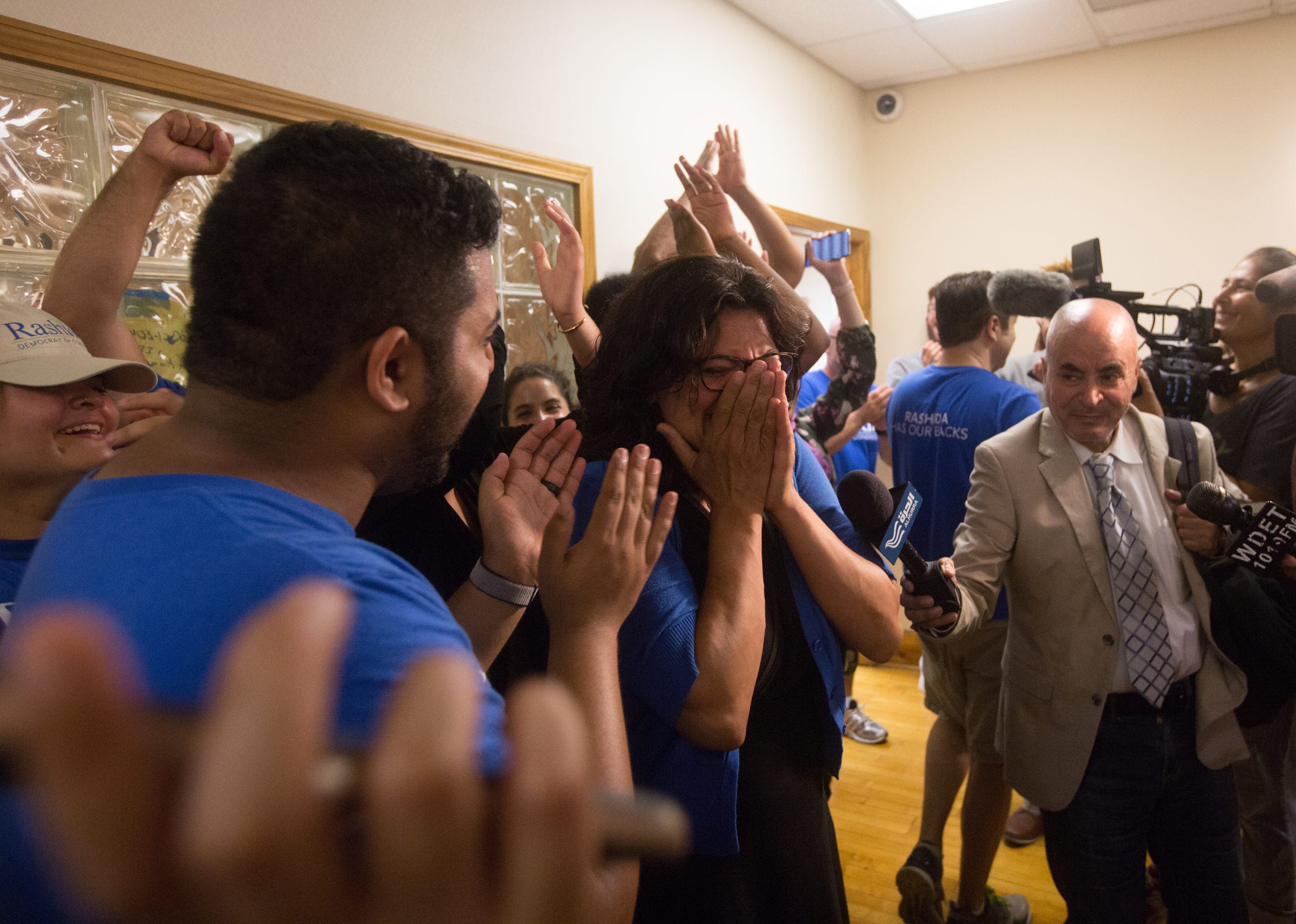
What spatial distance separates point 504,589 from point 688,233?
1.18 metres

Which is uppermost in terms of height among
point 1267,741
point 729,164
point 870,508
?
point 729,164

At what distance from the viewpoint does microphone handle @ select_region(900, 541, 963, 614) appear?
4.40ft

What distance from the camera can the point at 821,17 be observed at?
13.3 feet

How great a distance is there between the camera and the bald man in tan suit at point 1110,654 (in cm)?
153

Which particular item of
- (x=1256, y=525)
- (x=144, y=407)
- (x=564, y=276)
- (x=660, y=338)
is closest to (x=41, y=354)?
(x=144, y=407)

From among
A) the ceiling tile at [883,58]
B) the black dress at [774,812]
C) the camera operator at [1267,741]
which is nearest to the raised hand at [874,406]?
the camera operator at [1267,741]

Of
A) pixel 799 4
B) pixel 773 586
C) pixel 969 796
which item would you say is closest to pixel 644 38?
pixel 799 4

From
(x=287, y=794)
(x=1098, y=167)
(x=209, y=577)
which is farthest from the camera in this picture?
(x=1098, y=167)

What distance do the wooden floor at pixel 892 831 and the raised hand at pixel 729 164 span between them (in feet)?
6.82

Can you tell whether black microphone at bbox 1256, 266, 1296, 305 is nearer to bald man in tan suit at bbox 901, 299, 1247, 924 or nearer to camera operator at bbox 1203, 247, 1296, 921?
camera operator at bbox 1203, 247, 1296, 921

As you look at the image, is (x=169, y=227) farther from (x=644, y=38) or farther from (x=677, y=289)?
(x=644, y=38)

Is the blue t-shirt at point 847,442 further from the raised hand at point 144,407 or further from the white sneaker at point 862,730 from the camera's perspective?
the raised hand at point 144,407

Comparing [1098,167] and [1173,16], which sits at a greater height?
[1173,16]

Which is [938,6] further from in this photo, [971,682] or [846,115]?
[971,682]
